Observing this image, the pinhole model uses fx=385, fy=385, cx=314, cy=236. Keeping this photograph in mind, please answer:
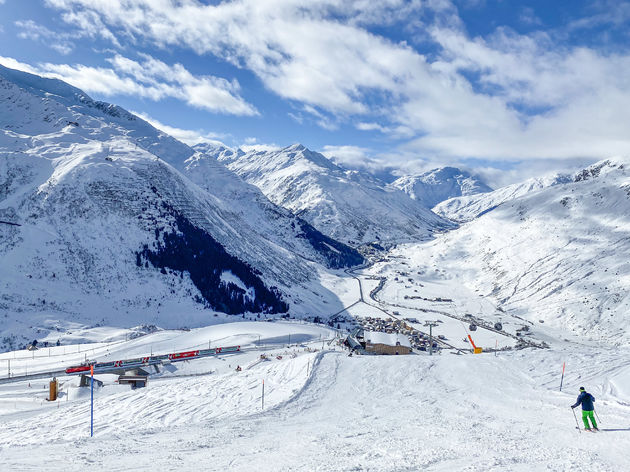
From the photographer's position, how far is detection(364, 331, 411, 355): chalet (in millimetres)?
63531

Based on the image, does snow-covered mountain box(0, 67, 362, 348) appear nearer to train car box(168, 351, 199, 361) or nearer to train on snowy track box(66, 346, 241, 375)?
train on snowy track box(66, 346, 241, 375)

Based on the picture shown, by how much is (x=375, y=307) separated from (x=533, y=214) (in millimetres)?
103668

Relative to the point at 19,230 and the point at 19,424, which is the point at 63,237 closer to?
the point at 19,230

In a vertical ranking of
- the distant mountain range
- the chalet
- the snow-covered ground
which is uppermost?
the distant mountain range

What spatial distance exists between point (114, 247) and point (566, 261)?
150 m

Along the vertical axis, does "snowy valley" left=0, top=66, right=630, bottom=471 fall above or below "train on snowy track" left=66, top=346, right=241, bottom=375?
above

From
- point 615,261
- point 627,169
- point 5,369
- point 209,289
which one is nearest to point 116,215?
point 209,289


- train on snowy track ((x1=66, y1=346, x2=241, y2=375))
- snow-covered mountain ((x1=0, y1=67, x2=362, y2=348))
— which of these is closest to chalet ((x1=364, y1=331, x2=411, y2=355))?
train on snowy track ((x1=66, y1=346, x2=241, y2=375))

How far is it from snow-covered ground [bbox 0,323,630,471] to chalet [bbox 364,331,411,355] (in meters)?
26.0

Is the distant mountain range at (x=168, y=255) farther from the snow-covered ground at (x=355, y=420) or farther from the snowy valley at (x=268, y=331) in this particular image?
the snow-covered ground at (x=355, y=420)

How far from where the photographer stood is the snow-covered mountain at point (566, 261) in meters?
106

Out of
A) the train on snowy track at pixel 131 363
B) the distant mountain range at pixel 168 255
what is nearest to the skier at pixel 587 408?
the train on snowy track at pixel 131 363

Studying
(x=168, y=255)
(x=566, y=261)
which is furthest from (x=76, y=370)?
(x=566, y=261)

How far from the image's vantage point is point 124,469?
13891 millimetres
